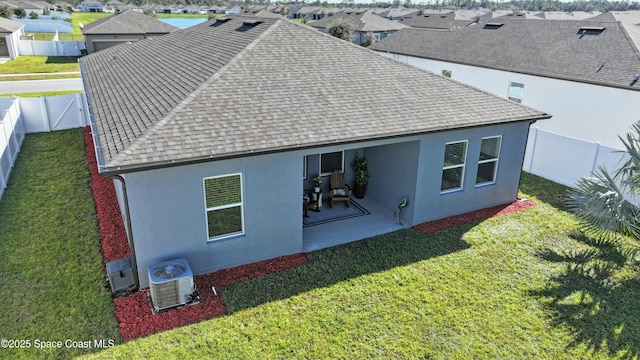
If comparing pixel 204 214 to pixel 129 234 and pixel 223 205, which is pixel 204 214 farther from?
pixel 129 234

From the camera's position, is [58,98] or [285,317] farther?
[58,98]

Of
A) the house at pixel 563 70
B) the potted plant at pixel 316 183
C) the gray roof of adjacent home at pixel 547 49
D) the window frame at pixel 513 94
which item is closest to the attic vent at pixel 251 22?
the potted plant at pixel 316 183

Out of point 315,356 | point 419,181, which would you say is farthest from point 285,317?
point 419,181

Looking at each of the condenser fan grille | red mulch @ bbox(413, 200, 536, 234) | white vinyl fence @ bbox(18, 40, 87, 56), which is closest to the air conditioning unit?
the condenser fan grille

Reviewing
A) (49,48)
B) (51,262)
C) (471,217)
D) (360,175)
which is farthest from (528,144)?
(49,48)

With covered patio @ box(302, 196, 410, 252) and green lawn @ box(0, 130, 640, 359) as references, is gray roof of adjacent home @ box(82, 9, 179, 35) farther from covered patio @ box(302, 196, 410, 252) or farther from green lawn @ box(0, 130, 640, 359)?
covered patio @ box(302, 196, 410, 252)

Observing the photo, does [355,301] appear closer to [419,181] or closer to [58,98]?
[419,181]
